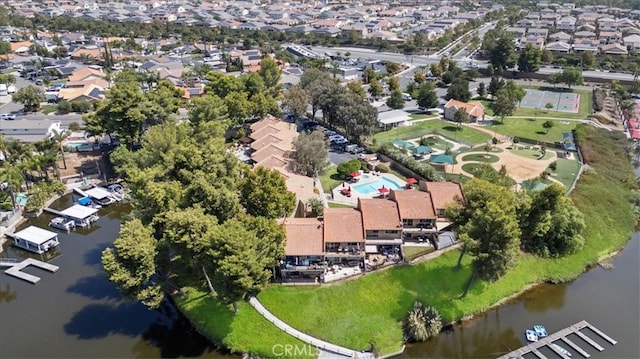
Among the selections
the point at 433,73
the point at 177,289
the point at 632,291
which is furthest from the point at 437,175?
the point at 433,73

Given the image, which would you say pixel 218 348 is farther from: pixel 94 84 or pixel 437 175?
pixel 94 84

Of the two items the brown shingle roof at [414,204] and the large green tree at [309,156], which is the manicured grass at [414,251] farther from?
the large green tree at [309,156]

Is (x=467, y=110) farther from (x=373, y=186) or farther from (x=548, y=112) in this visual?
(x=373, y=186)

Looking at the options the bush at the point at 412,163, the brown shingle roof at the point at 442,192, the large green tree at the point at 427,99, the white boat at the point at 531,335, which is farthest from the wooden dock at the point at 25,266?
the large green tree at the point at 427,99

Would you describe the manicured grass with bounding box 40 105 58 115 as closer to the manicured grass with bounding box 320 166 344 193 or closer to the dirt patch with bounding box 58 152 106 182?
the dirt patch with bounding box 58 152 106 182

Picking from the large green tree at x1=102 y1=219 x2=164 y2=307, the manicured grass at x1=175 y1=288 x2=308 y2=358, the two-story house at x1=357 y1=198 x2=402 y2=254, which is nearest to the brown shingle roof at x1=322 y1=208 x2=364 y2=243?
the two-story house at x1=357 y1=198 x2=402 y2=254
